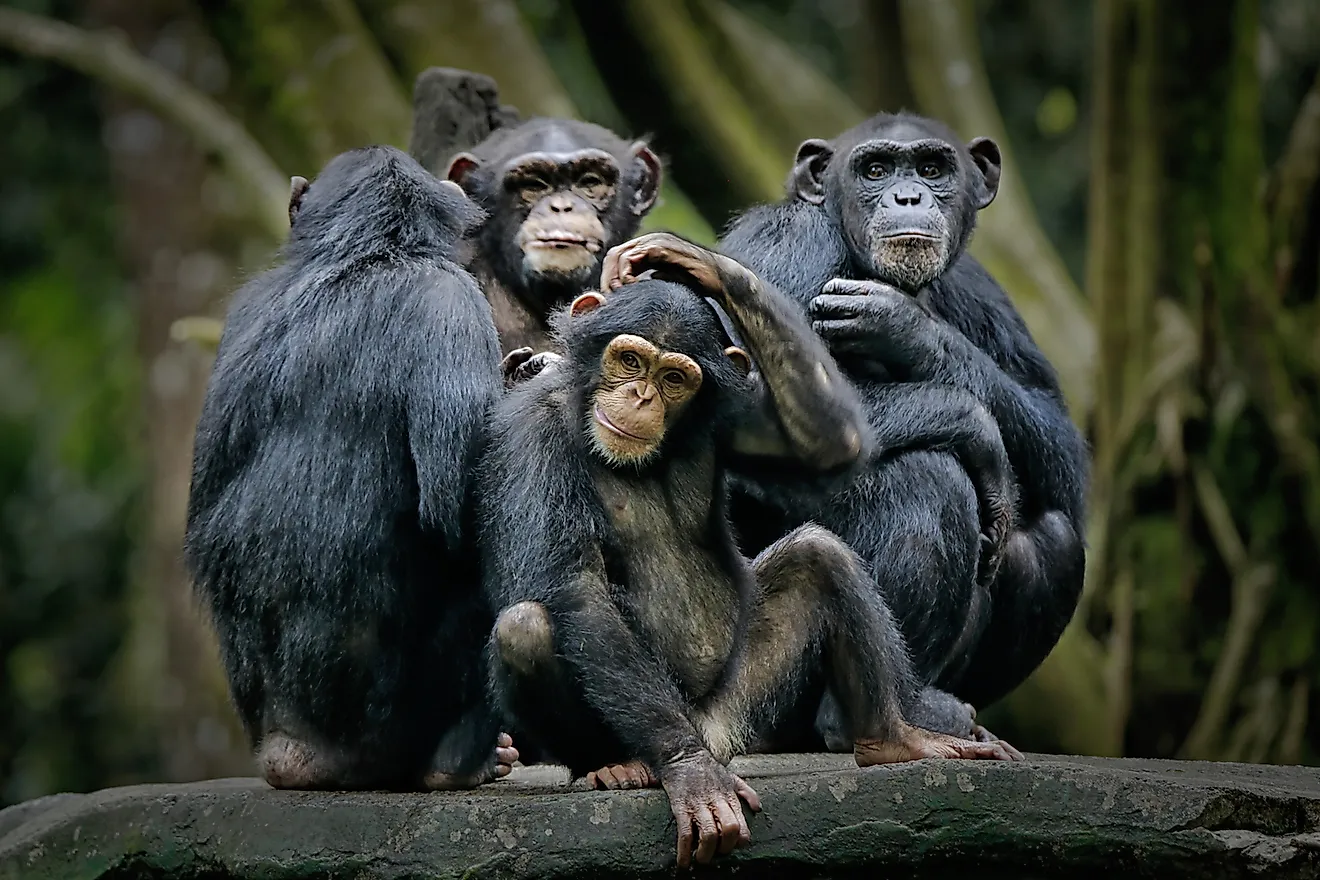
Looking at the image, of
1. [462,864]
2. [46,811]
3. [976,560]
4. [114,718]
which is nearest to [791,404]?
[976,560]

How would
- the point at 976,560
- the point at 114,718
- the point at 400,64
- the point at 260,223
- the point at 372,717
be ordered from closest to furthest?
the point at 372,717, the point at 976,560, the point at 400,64, the point at 260,223, the point at 114,718

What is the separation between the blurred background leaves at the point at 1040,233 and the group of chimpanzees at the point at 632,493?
2.91 meters

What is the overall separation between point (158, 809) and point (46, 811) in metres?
0.66

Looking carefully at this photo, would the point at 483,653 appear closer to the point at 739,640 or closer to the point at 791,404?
the point at 739,640

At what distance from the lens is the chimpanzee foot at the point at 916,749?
12.6 ft

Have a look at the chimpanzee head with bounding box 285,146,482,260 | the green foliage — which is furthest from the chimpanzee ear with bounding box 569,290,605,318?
the green foliage

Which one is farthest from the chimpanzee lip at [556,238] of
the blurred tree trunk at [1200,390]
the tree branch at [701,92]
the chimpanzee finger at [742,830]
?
the blurred tree trunk at [1200,390]

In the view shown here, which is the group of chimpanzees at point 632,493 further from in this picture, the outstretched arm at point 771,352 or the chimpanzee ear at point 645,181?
the chimpanzee ear at point 645,181

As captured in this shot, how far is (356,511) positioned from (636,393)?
2.75 feet

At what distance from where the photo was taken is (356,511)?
4066mm

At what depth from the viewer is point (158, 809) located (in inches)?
168

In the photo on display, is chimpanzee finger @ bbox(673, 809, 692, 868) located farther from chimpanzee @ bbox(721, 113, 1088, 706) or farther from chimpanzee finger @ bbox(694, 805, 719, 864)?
chimpanzee @ bbox(721, 113, 1088, 706)

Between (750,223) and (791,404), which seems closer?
(791,404)

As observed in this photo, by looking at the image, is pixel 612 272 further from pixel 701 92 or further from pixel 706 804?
pixel 701 92
